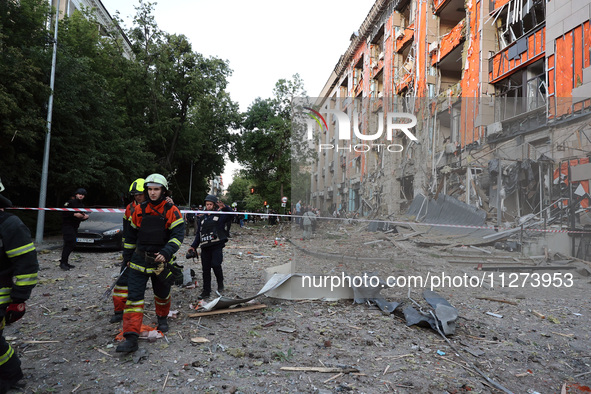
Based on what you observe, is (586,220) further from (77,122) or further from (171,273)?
(77,122)

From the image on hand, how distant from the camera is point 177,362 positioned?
363 cm

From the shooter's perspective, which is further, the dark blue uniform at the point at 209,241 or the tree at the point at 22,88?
the tree at the point at 22,88

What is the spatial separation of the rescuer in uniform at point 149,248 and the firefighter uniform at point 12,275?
101cm

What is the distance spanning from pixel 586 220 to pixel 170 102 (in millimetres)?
24594

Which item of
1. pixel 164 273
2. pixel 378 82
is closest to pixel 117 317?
pixel 164 273

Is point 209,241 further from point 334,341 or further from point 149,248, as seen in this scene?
point 334,341

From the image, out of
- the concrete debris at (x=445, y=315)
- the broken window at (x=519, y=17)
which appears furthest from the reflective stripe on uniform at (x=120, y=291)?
the broken window at (x=519, y=17)

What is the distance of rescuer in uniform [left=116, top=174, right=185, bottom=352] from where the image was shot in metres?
3.88

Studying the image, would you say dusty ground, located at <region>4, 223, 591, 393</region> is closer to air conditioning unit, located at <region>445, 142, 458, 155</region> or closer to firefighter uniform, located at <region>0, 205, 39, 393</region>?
firefighter uniform, located at <region>0, 205, 39, 393</region>

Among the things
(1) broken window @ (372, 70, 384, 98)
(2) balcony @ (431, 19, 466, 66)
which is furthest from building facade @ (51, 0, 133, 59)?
(2) balcony @ (431, 19, 466, 66)

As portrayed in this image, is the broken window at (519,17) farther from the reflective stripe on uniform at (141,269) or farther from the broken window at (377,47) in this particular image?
the reflective stripe on uniform at (141,269)

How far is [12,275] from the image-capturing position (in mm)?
2900

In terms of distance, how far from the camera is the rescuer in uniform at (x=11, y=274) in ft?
9.26

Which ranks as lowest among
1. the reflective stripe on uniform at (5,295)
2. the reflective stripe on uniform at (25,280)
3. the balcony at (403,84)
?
the reflective stripe on uniform at (5,295)
